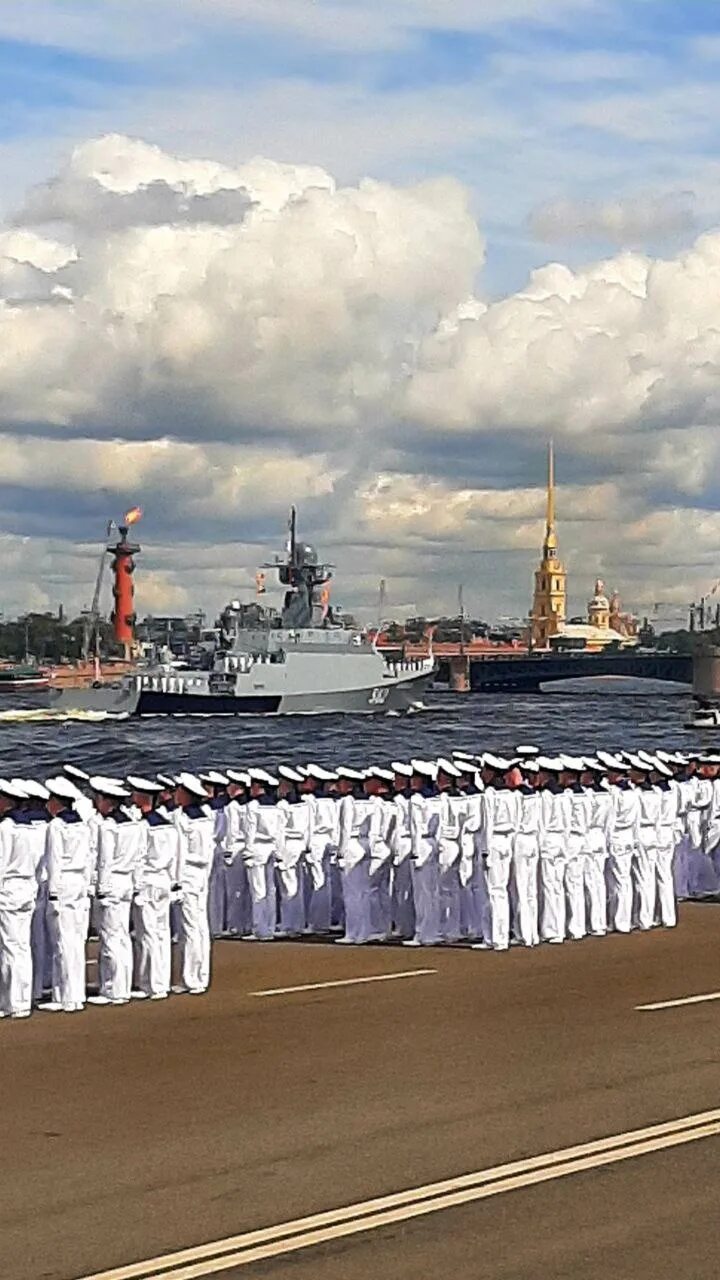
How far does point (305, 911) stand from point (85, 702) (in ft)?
281

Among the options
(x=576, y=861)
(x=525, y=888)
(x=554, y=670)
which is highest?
(x=554, y=670)

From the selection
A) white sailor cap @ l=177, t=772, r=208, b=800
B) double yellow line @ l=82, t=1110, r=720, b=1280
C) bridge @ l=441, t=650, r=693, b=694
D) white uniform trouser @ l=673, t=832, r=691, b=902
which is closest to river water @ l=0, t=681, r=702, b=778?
bridge @ l=441, t=650, r=693, b=694

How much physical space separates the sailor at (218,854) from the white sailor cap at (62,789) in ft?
7.68

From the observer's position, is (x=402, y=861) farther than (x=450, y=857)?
Yes

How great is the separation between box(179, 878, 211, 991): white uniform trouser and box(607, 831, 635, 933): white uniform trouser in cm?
496

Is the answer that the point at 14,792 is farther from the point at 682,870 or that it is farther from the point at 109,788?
the point at 682,870

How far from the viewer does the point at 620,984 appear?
49.3 ft

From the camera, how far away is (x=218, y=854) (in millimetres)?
17844

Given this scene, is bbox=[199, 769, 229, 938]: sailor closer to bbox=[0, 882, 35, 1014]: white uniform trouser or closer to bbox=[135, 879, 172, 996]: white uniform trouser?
bbox=[135, 879, 172, 996]: white uniform trouser

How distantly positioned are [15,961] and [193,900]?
165 centimetres

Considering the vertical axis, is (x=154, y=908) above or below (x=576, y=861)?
below

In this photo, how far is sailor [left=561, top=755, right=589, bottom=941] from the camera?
17828 millimetres

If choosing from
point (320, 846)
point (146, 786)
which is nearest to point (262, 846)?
point (320, 846)

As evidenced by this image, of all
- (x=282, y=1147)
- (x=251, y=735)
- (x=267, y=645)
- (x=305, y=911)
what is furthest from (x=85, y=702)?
(x=282, y=1147)
